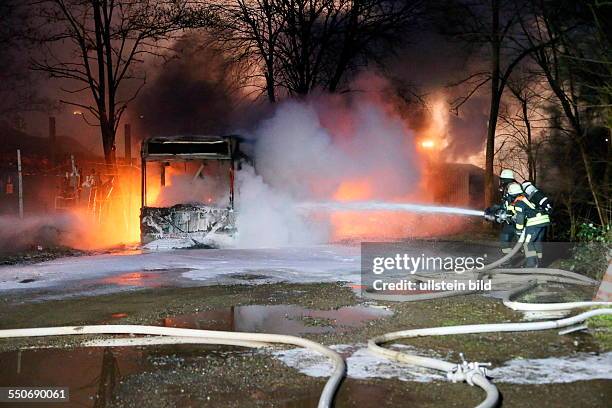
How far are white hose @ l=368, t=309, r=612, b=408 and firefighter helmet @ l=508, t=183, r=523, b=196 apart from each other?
4398 millimetres

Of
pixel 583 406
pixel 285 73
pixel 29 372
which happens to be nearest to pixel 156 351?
pixel 29 372

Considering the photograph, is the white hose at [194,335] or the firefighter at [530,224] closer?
the white hose at [194,335]

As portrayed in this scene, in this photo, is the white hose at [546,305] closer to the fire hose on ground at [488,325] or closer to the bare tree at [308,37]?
the fire hose on ground at [488,325]

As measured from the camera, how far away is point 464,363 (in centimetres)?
496

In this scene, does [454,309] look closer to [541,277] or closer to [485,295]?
[485,295]

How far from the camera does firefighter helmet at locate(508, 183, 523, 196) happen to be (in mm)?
10703

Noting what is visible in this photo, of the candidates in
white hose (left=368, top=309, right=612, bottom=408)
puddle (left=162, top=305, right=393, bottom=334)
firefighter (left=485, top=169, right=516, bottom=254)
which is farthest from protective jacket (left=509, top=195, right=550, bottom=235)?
white hose (left=368, top=309, right=612, bottom=408)

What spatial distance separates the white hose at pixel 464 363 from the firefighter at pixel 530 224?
3.70 m

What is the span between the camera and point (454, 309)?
791 cm

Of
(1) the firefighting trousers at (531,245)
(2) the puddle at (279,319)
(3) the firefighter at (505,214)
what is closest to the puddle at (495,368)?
(2) the puddle at (279,319)

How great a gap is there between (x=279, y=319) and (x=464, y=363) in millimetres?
3037

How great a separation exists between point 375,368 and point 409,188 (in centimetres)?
1670

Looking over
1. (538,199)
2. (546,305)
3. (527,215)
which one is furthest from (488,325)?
(538,199)

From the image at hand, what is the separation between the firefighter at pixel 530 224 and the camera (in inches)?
400
